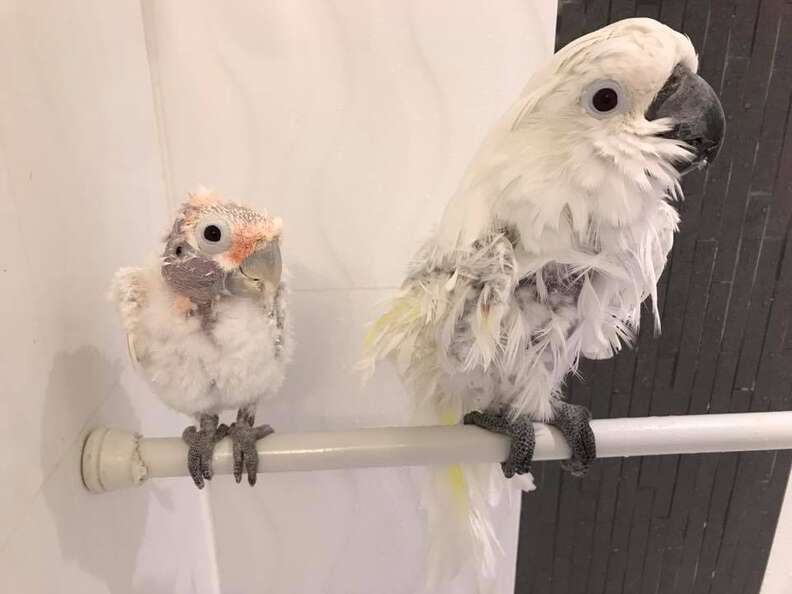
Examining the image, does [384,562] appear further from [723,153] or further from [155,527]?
[723,153]

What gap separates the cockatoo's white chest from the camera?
645 mm

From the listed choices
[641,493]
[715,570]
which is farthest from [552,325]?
[715,570]

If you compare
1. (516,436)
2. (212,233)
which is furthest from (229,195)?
(516,436)

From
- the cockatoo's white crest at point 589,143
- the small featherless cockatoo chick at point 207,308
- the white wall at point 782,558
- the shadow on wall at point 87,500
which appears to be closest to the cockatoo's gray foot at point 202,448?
the small featherless cockatoo chick at point 207,308

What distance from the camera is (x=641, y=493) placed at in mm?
1127

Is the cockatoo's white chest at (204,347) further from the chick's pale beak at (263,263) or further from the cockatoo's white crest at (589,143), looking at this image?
the cockatoo's white crest at (589,143)

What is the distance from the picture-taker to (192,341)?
25.4 inches

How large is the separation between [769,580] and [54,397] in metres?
1.30

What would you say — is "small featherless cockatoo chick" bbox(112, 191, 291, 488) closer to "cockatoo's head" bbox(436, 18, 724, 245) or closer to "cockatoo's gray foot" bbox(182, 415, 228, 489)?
"cockatoo's gray foot" bbox(182, 415, 228, 489)

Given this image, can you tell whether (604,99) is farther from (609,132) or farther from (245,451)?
(245,451)

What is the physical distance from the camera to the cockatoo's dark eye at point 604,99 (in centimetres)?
57

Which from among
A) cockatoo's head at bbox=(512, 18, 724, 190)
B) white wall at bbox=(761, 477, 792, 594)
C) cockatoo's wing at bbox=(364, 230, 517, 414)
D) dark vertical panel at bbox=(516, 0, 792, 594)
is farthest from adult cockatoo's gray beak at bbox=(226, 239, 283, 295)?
white wall at bbox=(761, 477, 792, 594)

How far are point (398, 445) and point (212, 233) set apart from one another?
311mm

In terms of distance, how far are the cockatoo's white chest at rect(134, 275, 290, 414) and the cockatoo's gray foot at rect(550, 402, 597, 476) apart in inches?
14.2
